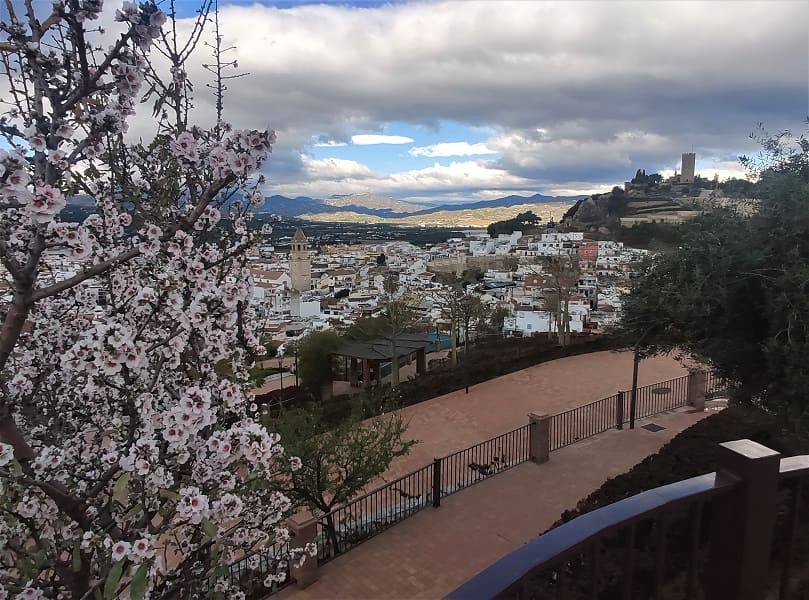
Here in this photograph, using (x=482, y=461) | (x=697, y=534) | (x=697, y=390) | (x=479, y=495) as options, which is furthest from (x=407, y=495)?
(x=697, y=390)

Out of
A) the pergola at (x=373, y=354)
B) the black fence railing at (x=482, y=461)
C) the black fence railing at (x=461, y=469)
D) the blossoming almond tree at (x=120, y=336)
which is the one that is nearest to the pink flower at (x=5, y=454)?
the blossoming almond tree at (x=120, y=336)

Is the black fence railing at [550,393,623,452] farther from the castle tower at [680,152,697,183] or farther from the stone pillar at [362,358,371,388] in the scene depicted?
the castle tower at [680,152,697,183]

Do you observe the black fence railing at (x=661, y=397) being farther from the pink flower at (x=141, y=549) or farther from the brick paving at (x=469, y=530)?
the pink flower at (x=141, y=549)

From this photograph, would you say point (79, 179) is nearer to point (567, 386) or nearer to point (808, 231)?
point (808, 231)

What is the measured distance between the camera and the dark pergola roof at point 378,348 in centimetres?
2052

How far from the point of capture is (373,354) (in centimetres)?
2069

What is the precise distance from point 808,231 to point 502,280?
64.0 m

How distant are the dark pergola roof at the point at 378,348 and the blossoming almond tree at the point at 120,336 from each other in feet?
53.7

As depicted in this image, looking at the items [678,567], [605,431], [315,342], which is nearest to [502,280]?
[315,342]

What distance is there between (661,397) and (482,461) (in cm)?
654

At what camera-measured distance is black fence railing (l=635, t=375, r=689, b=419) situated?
1399cm

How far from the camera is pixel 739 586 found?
1.83 meters

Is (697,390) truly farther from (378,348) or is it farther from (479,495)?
(378,348)

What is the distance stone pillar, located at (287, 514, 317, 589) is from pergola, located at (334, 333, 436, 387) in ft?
42.3
